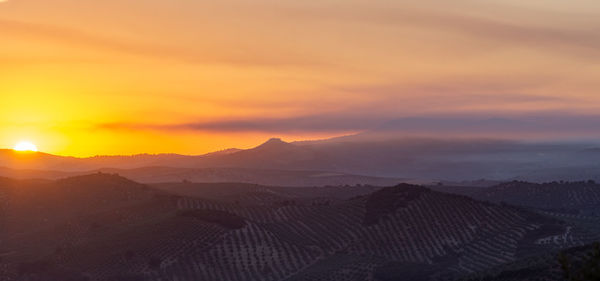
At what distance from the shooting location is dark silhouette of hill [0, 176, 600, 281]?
389 ft

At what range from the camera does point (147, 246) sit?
12800cm

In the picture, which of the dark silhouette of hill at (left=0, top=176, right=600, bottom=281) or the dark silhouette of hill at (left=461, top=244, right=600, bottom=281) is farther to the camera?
the dark silhouette of hill at (left=0, top=176, right=600, bottom=281)

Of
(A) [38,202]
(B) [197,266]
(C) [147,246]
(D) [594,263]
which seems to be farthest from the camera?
(A) [38,202]

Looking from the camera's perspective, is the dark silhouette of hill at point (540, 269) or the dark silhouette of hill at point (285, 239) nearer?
the dark silhouette of hill at point (540, 269)

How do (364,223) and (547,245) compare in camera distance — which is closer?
(547,245)

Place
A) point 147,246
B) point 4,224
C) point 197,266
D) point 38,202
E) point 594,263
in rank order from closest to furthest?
point 594,263
point 197,266
point 147,246
point 4,224
point 38,202

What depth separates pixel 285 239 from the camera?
136 m

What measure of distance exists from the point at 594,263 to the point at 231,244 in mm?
92563

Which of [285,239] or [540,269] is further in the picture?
[285,239]

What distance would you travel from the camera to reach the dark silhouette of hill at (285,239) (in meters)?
118

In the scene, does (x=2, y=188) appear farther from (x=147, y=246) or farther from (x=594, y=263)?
(x=594, y=263)

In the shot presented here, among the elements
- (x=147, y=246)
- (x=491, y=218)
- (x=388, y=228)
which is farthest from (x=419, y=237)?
(x=147, y=246)

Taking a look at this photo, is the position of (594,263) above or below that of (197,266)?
above

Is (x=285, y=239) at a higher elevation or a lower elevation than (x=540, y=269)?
lower
